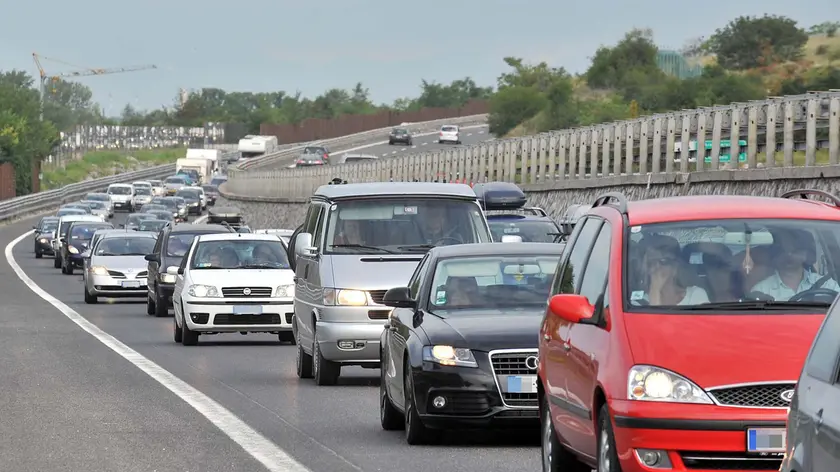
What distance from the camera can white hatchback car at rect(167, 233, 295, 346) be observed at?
26000 millimetres

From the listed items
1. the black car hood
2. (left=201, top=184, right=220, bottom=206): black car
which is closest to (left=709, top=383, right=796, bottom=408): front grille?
the black car hood

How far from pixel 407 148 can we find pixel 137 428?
406ft

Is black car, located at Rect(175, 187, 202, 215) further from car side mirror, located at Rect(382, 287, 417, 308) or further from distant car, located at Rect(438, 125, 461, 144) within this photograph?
car side mirror, located at Rect(382, 287, 417, 308)

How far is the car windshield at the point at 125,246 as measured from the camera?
40719 mm

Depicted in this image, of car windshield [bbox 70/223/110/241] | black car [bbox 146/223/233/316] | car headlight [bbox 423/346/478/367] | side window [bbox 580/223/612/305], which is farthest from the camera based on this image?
car windshield [bbox 70/223/110/241]

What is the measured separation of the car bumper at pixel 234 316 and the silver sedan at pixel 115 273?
13.6 metres

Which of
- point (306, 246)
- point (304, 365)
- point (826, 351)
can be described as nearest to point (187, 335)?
point (304, 365)

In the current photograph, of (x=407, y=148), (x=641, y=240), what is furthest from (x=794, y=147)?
(x=407, y=148)

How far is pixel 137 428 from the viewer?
1417 centimetres

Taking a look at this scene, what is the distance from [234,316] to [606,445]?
17710mm

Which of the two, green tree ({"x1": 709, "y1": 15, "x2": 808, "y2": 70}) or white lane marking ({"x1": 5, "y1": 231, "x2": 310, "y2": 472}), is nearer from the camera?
white lane marking ({"x1": 5, "y1": 231, "x2": 310, "y2": 472})

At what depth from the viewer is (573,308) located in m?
9.20

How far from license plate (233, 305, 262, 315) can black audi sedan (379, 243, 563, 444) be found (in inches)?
459

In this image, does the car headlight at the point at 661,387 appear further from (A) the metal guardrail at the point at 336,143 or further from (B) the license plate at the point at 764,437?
(A) the metal guardrail at the point at 336,143
